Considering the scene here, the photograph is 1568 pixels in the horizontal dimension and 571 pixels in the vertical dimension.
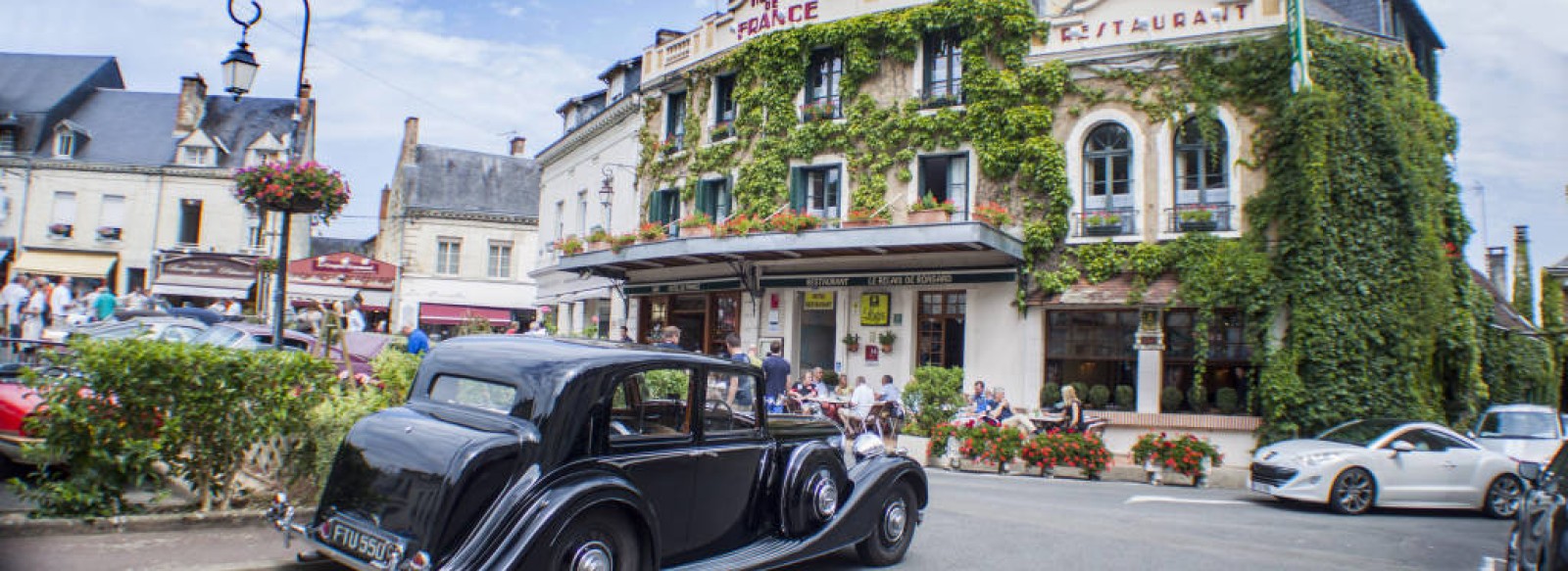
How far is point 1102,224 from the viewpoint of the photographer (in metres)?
16.9

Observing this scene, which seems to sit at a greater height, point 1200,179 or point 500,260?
point 500,260

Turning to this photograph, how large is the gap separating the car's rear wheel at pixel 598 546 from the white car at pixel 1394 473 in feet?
30.4

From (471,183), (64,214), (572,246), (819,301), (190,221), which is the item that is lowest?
(819,301)

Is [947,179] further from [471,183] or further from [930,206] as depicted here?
[471,183]

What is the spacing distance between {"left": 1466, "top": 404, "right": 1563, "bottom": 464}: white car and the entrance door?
11.5 metres

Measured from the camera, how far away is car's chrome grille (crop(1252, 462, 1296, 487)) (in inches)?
433

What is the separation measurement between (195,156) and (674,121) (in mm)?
22538

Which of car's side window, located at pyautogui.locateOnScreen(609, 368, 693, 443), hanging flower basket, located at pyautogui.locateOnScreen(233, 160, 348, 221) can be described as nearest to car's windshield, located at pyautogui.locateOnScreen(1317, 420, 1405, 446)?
car's side window, located at pyautogui.locateOnScreen(609, 368, 693, 443)

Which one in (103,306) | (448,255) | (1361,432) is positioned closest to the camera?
(1361,432)

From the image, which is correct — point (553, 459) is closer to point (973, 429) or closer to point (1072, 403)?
point (973, 429)

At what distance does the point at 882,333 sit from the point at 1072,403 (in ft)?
15.9

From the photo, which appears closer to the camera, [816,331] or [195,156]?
[816,331]

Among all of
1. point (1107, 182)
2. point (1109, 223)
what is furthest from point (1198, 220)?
point (1107, 182)

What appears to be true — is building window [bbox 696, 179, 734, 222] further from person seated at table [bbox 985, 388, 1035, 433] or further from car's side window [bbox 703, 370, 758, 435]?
car's side window [bbox 703, 370, 758, 435]
